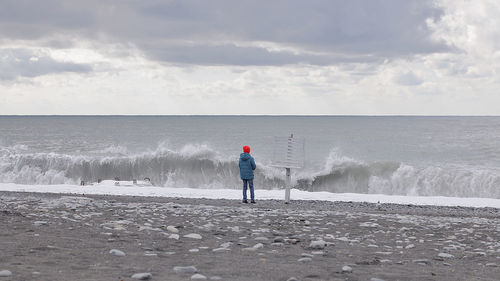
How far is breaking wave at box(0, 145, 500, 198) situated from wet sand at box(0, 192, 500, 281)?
1614 cm

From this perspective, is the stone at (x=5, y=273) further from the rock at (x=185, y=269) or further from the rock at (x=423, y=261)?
the rock at (x=423, y=261)

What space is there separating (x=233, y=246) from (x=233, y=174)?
85.9 ft

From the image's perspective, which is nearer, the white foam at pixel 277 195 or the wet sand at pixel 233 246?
the wet sand at pixel 233 246

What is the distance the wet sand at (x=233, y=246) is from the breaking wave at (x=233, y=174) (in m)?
16.1

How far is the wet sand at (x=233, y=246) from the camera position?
22.0 ft

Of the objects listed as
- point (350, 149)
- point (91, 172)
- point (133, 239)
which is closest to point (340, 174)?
point (91, 172)

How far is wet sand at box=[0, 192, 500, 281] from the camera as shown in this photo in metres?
6.71

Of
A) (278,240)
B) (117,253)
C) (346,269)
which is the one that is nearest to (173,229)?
(278,240)

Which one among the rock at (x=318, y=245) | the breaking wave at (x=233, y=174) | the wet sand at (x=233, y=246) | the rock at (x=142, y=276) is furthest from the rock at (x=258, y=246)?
the breaking wave at (x=233, y=174)

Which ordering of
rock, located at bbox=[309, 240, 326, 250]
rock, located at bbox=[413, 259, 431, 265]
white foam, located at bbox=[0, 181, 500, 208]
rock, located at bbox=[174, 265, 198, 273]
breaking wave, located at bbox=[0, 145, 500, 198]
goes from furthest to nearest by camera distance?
1. breaking wave, located at bbox=[0, 145, 500, 198]
2. white foam, located at bbox=[0, 181, 500, 208]
3. rock, located at bbox=[309, 240, 326, 250]
4. rock, located at bbox=[413, 259, 431, 265]
5. rock, located at bbox=[174, 265, 198, 273]

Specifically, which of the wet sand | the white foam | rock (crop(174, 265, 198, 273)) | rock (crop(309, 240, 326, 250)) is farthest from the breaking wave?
rock (crop(174, 265, 198, 273))

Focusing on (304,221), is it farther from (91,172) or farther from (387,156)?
(387,156)

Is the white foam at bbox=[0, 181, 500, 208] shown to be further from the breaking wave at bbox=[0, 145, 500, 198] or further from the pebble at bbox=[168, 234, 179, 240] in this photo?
the pebble at bbox=[168, 234, 179, 240]

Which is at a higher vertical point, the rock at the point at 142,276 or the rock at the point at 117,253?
the rock at the point at 117,253
